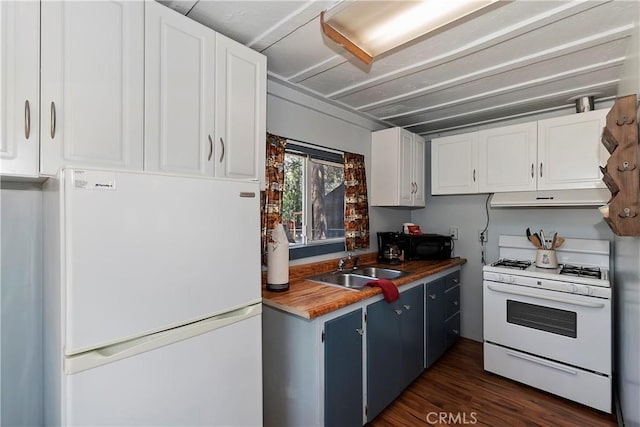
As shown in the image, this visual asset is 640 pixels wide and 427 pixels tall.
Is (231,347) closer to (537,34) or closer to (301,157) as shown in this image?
(301,157)

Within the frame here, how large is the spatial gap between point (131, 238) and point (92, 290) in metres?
0.18

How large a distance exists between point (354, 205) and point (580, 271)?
1.85 m

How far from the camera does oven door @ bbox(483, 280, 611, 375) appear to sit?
2.12 meters

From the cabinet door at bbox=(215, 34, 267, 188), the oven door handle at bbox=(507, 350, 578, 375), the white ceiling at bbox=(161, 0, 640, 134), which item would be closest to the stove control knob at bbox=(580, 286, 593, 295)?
the oven door handle at bbox=(507, 350, 578, 375)

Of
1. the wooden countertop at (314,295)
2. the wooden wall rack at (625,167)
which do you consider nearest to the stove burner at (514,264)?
A: the wooden countertop at (314,295)

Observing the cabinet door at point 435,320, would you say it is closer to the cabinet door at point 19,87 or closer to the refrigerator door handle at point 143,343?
the refrigerator door handle at point 143,343

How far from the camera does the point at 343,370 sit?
174 cm

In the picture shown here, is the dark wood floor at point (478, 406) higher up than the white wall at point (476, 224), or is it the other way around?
the white wall at point (476, 224)

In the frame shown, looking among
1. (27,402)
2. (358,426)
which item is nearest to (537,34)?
(358,426)

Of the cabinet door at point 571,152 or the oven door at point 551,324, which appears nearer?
the oven door at point 551,324

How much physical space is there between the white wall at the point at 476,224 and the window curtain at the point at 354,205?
105 cm

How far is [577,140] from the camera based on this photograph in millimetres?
2365

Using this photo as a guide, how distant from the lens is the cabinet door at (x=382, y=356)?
1.95 meters

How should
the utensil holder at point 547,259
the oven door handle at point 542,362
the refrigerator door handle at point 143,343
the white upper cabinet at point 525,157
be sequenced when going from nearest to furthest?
1. the refrigerator door handle at point 143,343
2. the oven door handle at point 542,362
3. the white upper cabinet at point 525,157
4. the utensil holder at point 547,259
